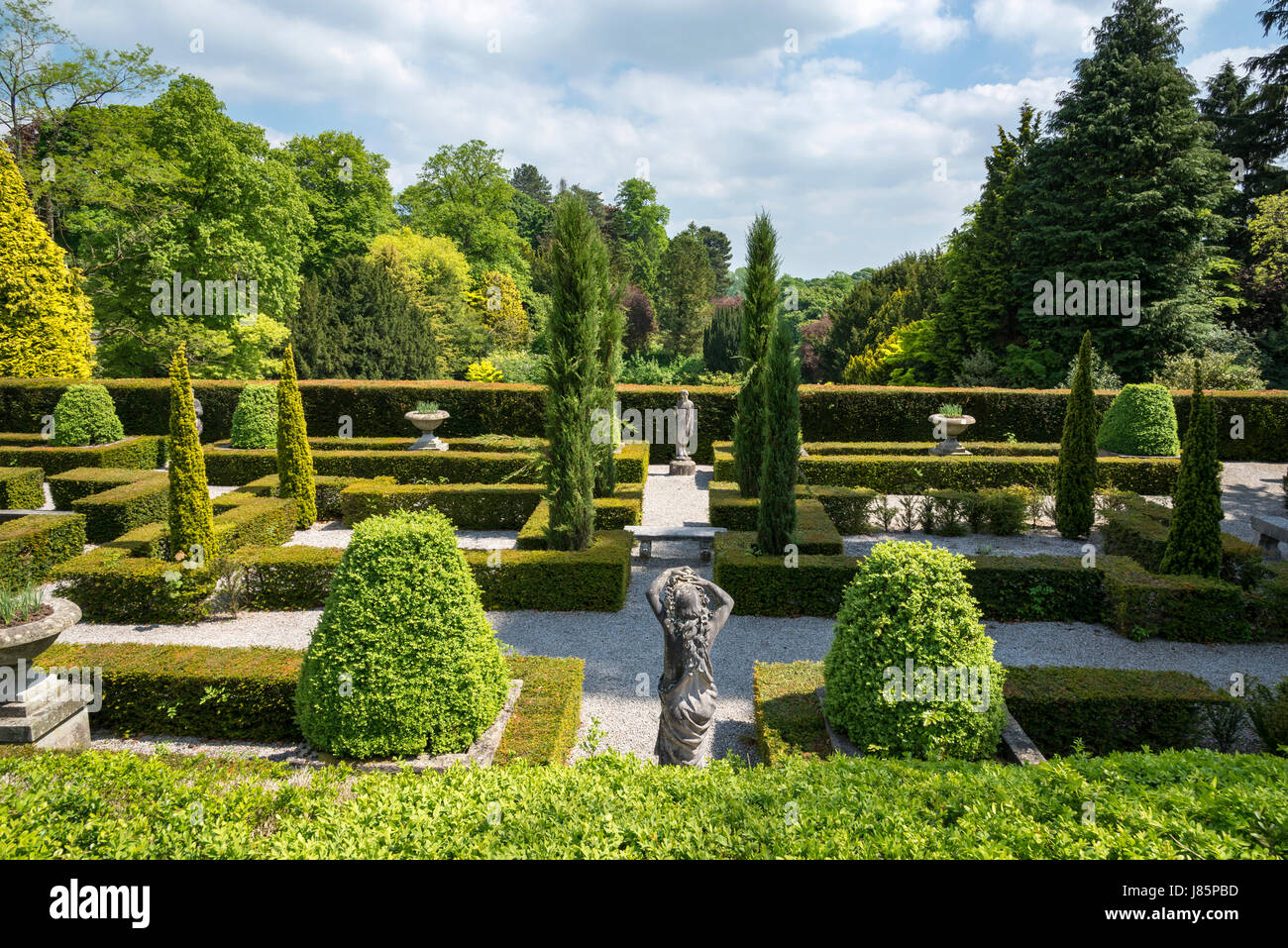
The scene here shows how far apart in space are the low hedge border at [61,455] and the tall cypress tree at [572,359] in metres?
13.0

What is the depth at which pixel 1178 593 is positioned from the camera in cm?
877

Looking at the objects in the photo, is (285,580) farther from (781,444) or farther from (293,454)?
(781,444)

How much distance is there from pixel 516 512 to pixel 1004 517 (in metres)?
Result: 9.54

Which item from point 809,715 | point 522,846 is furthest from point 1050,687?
point 522,846

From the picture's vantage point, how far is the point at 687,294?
4553cm

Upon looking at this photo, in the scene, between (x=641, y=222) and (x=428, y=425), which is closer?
(x=428, y=425)

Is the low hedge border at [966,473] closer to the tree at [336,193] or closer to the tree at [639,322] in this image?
the tree at [336,193]

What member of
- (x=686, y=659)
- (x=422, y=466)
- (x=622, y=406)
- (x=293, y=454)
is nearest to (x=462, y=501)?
(x=293, y=454)

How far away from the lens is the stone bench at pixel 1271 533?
1191 cm

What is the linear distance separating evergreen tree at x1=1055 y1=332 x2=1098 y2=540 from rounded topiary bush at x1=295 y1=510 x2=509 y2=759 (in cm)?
1121

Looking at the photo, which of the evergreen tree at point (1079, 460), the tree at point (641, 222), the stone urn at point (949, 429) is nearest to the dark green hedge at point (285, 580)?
the evergreen tree at point (1079, 460)

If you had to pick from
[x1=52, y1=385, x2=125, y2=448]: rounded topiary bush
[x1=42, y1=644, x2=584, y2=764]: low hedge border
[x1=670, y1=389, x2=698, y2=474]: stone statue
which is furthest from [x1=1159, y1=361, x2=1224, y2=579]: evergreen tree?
[x1=52, y1=385, x2=125, y2=448]: rounded topiary bush

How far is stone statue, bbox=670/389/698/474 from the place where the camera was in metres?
19.9

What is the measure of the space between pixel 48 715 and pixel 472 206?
4246 cm
